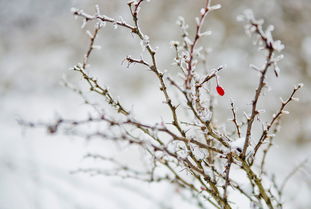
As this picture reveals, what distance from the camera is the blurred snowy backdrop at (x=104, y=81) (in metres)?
1.90

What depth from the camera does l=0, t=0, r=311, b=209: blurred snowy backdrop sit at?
1.90 metres

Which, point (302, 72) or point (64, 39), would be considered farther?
point (64, 39)

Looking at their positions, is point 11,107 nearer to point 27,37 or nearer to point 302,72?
point 27,37

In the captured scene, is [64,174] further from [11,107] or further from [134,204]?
[11,107]

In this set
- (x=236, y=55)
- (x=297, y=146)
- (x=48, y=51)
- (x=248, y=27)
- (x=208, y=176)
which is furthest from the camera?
(x=48, y=51)

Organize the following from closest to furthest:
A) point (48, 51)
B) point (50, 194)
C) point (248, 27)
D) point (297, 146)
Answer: point (248, 27) → point (50, 194) → point (297, 146) → point (48, 51)

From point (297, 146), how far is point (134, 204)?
4.34 feet

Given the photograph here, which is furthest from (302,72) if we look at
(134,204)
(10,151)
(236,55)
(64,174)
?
(10,151)

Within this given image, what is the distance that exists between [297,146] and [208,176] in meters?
2.18

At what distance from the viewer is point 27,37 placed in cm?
371

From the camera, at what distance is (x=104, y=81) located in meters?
3.04

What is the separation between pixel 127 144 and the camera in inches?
14.9

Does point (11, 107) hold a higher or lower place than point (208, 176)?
higher

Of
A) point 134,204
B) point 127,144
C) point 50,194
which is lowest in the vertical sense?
point 127,144
